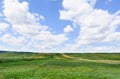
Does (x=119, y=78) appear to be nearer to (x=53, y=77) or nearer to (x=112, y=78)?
(x=112, y=78)

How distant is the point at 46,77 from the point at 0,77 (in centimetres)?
945

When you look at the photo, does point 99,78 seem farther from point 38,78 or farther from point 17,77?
point 17,77

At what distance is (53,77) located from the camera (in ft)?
155

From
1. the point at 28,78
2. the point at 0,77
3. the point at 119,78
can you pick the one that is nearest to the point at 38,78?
the point at 28,78

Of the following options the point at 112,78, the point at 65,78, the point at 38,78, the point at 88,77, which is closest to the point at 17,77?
the point at 38,78

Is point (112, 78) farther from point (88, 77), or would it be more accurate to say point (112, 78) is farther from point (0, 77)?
point (0, 77)

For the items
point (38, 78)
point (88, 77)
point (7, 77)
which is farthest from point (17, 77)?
point (88, 77)

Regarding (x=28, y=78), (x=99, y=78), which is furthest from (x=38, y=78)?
(x=99, y=78)

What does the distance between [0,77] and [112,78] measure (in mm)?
22599

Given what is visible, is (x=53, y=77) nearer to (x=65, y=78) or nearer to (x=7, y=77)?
(x=65, y=78)

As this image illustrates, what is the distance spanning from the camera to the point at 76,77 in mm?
47781

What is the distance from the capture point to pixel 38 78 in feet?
150

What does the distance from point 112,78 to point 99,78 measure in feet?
9.17

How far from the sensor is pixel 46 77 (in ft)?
155
